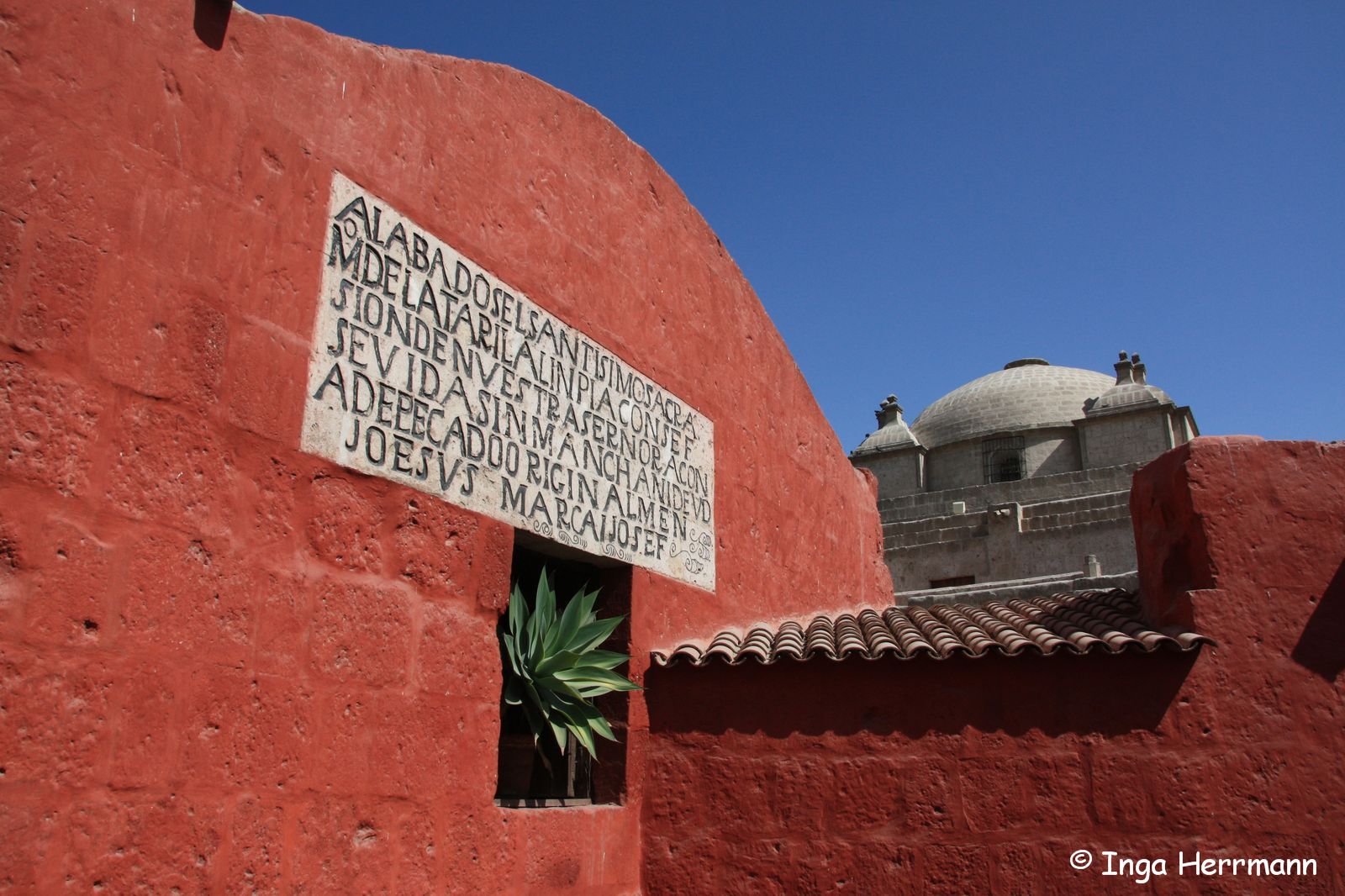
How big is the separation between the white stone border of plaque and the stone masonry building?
405 inches

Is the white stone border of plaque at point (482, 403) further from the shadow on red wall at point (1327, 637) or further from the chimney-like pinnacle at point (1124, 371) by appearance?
the chimney-like pinnacle at point (1124, 371)

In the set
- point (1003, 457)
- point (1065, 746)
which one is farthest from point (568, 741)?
point (1003, 457)

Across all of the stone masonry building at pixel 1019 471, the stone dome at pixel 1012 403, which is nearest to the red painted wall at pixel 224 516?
the stone masonry building at pixel 1019 471

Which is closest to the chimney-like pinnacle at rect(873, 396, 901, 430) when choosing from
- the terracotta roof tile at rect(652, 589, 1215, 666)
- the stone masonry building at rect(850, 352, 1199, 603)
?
the stone masonry building at rect(850, 352, 1199, 603)

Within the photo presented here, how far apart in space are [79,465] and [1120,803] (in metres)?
5.21

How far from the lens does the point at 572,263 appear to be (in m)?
6.71

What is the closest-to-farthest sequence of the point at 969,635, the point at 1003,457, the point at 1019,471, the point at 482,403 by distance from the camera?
the point at 482,403
the point at 969,635
the point at 1019,471
the point at 1003,457

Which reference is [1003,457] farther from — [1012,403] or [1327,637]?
[1327,637]

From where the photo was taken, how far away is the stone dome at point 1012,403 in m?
25.0

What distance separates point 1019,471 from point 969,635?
19.1 meters

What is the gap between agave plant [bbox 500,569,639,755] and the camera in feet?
18.8

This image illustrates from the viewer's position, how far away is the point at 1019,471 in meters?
24.6

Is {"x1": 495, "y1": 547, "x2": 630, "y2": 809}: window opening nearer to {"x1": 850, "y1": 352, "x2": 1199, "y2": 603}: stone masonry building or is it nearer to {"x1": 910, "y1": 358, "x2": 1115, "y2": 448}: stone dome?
{"x1": 850, "y1": 352, "x2": 1199, "y2": 603}: stone masonry building

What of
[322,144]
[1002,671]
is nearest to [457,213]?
[322,144]
